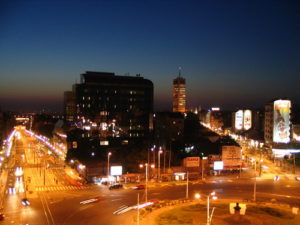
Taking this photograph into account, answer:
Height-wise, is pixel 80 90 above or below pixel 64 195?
above

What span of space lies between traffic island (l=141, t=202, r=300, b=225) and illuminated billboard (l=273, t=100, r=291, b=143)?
50.4 metres

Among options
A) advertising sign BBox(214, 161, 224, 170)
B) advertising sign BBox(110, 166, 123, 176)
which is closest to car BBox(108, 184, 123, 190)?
advertising sign BBox(110, 166, 123, 176)

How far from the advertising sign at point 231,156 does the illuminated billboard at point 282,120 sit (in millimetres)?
32900

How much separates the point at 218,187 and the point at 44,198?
76.6ft

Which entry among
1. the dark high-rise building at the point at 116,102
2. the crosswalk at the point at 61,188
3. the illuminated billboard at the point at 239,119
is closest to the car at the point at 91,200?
the crosswalk at the point at 61,188

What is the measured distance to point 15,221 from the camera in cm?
3025

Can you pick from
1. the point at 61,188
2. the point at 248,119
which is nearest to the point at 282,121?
the point at 248,119

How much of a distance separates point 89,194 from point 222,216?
17013mm

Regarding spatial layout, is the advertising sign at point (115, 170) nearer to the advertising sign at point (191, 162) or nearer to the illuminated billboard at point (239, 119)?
A: the advertising sign at point (191, 162)

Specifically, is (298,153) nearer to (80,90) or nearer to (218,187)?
(218,187)

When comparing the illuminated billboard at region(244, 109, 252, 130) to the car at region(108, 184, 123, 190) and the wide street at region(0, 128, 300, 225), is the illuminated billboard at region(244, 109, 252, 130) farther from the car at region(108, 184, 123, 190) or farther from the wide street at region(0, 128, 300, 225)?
the car at region(108, 184, 123, 190)

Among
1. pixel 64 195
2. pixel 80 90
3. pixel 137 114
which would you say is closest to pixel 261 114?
pixel 137 114

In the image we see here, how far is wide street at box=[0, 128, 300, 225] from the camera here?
31531 mm

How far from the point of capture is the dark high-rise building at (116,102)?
10369cm
